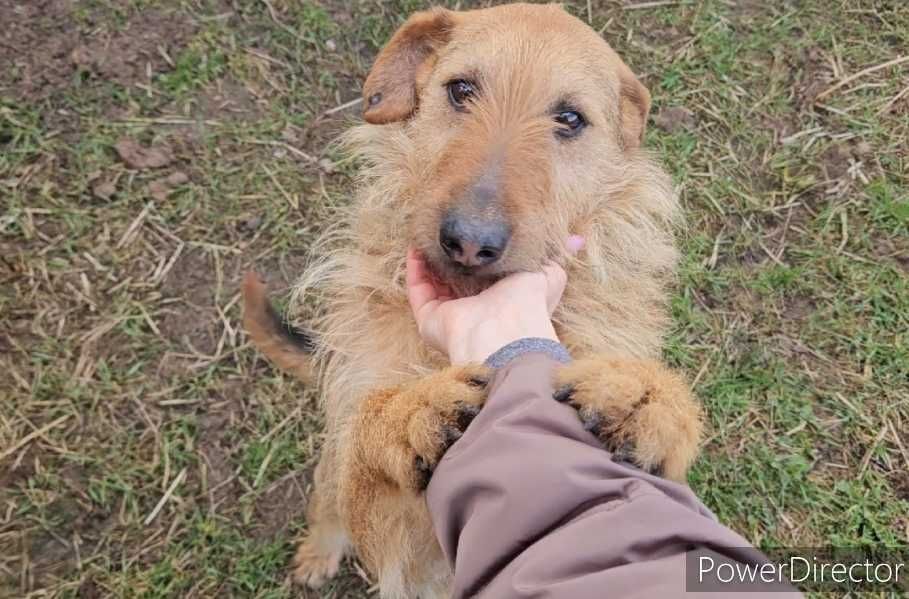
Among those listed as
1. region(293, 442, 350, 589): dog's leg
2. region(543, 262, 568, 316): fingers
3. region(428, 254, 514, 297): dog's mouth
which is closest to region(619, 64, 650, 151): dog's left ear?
region(543, 262, 568, 316): fingers

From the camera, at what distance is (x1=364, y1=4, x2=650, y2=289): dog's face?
2238 millimetres

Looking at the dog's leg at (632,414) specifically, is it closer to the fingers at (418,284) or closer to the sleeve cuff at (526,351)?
the sleeve cuff at (526,351)

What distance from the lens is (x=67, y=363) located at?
3.62 metres

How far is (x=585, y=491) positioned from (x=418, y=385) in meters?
0.65

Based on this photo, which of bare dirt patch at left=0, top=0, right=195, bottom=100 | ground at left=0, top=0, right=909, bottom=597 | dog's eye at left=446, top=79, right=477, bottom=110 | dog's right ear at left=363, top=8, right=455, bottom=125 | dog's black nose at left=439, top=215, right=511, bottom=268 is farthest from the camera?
bare dirt patch at left=0, top=0, right=195, bottom=100

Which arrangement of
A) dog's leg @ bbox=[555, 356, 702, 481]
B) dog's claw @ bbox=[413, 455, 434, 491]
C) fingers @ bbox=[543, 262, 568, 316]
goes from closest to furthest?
dog's leg @ bbox=[555, 356, 702, 481] < dog's claw @ bbox=[413, 455, 434, 491] < fingers @ bbox=[543, 262, 568, 316]

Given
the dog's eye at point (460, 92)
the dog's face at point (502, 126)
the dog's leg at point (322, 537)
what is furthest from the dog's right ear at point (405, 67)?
the dog's leg at point (322, 537)

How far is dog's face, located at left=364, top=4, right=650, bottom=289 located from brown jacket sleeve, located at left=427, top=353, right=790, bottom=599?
57 cm

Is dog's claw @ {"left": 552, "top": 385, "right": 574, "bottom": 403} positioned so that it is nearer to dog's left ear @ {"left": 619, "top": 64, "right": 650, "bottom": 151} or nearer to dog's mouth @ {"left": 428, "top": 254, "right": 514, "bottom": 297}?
dog's mouth @ {"left": 428, "top": 254, "right": 514, "bottom": 297}

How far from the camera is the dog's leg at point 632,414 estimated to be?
180 cm

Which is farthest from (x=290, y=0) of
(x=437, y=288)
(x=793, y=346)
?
(x=793, y=346)

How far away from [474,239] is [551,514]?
0.90m

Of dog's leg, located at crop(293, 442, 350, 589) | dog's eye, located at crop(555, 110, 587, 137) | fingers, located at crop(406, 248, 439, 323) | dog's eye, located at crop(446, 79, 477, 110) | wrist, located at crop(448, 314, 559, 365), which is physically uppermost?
dog's eye, located at crop(446, 79, 477, 110)

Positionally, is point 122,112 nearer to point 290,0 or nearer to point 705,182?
point 290,0
